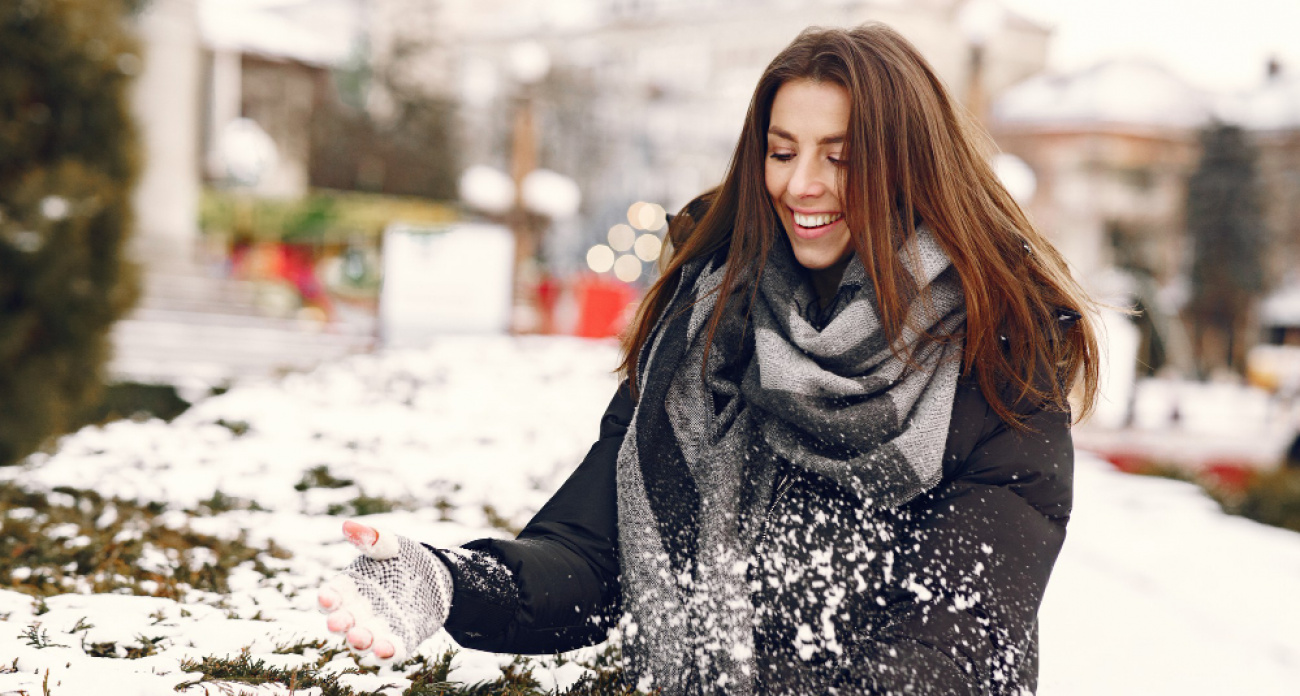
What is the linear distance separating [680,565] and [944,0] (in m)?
44.0

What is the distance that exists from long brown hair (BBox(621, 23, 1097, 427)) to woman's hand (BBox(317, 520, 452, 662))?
70 cm

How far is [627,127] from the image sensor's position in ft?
126

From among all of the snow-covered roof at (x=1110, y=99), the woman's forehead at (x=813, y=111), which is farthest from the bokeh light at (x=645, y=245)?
the woman's forehead at (x=813, y=111)

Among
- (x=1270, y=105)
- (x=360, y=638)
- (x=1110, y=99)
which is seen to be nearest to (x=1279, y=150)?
(x=1270, y=105)

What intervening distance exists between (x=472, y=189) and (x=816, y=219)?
17900 mm

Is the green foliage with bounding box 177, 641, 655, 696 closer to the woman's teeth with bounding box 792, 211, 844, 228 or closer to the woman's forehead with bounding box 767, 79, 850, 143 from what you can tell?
the woman's teeth with bounding box 792, 211, 844, 228

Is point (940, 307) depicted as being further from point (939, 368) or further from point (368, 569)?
point (368, 569)

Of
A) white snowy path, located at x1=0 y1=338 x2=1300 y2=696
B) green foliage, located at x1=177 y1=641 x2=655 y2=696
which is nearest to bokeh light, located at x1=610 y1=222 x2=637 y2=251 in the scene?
white snowy path, located at x1=0 y1=338 x2=1300 y2=696

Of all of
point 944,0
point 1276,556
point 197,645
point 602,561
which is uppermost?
point 944,0

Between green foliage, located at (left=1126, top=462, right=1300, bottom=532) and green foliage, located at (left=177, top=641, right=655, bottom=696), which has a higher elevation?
green foliage, located at (left=177, top=641, right=655, bottom=696)

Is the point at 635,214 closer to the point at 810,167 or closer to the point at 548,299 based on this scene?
the point at 548,299

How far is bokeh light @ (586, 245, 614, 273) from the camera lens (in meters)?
36.6

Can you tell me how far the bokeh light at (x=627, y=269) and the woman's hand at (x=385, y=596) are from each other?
35418mm

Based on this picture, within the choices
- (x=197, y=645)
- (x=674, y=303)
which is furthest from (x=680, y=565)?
(x=197, y=645)
